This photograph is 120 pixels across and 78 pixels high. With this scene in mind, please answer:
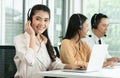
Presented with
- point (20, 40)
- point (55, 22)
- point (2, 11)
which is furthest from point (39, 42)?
point (55, 22)

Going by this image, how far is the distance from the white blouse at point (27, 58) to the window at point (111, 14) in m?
2.82

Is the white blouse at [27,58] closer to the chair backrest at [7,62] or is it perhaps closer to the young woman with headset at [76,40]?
the chair backrest at [7,62]

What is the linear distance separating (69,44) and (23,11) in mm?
1043

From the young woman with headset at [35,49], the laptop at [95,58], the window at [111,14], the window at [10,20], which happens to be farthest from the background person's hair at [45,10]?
the window at [111,14]

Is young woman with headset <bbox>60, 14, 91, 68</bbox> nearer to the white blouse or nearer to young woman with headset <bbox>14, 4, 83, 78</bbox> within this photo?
young woman with headset <bbox>14, 4, 83, 78</bbox>

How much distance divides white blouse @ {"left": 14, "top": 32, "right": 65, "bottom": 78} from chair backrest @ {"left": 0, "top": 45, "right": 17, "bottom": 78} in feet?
0.15

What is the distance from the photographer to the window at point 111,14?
4.91m

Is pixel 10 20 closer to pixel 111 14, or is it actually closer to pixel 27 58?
pixel 27 58

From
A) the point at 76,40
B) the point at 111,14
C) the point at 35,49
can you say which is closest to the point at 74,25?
the point at 76,40

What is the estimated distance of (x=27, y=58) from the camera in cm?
207

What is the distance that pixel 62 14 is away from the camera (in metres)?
5.01

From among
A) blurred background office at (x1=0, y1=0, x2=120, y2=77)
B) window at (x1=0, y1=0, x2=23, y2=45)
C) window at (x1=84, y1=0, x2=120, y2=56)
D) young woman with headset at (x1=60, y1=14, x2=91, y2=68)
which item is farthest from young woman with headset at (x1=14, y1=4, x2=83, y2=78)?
window at (x1=84, y1=0, x2=120, y2=56)

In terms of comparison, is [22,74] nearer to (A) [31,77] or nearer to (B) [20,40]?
(A) [31,77]

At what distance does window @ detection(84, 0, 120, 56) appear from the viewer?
491 cm
